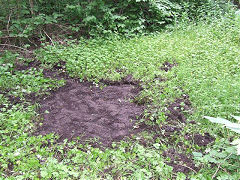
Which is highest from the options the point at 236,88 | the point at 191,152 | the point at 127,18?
the point at 127,18

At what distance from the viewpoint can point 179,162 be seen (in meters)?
2.51

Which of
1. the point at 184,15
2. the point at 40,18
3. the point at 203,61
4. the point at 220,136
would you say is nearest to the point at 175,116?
the point at 220,136

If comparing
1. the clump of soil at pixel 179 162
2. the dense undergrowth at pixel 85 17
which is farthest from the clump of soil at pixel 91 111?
the dense undergrowth at pixel 85 17

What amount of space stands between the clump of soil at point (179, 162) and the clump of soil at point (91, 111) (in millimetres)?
620

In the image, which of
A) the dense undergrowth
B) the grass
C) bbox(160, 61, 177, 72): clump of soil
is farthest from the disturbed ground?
the dense undergrowth

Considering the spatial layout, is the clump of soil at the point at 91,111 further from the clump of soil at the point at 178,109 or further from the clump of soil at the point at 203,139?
the clump of soil at the point at 203,139

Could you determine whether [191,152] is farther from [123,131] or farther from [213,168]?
[123,131]

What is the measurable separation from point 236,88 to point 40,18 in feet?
14.7

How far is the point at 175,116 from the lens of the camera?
321 centimetres

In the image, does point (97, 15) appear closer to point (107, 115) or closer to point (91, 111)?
point (91, 111)

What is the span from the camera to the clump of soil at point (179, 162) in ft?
8.04

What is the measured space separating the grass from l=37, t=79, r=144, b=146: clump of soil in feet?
0.61

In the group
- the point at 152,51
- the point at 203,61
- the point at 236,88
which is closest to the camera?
the point at 236,88

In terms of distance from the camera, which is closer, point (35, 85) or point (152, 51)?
point (35, 85)
